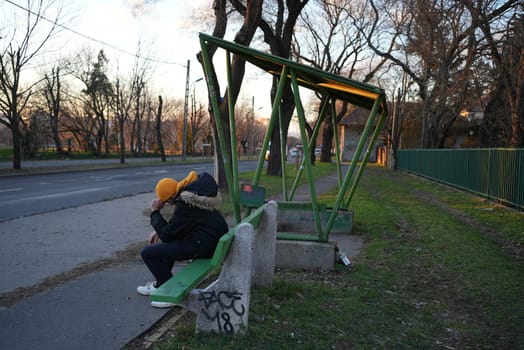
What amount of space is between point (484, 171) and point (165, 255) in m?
14.1

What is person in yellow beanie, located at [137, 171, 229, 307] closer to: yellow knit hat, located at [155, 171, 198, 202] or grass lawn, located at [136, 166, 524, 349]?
yellow knit hat, located at [155, 171, 198, 202]

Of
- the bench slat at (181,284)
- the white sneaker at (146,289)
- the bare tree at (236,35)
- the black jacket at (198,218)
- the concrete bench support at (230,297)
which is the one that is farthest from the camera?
the bare tree at (236,35)

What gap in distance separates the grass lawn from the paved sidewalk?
0.62m

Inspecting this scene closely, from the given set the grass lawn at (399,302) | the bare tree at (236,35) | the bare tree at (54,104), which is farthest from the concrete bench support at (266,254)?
the bare tree at (54,104)

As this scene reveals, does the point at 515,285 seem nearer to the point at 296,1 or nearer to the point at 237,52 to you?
the point at 237,52

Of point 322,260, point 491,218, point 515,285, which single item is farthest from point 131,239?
point 491,218

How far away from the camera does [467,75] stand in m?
22.0

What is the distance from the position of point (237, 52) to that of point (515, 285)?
168 inches

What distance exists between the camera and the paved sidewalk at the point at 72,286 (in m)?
3.91

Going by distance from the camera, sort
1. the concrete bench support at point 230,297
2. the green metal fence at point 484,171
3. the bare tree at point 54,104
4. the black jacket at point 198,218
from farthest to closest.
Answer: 1. the bare tree at point 54,104
2. the green metal fence at point 484,171
3. the black jacket at point 198,218
4. the concrete bench support at point 230,297

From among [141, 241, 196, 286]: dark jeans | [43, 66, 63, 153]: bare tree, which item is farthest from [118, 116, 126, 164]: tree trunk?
[141, 241, 196, 286]: dark jeans

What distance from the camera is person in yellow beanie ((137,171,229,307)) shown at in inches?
168

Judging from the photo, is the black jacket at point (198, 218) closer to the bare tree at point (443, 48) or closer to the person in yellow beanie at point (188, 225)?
the person in yellow beanie at point (188, 225)

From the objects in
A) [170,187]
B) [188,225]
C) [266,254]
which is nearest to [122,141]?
[266,254]
